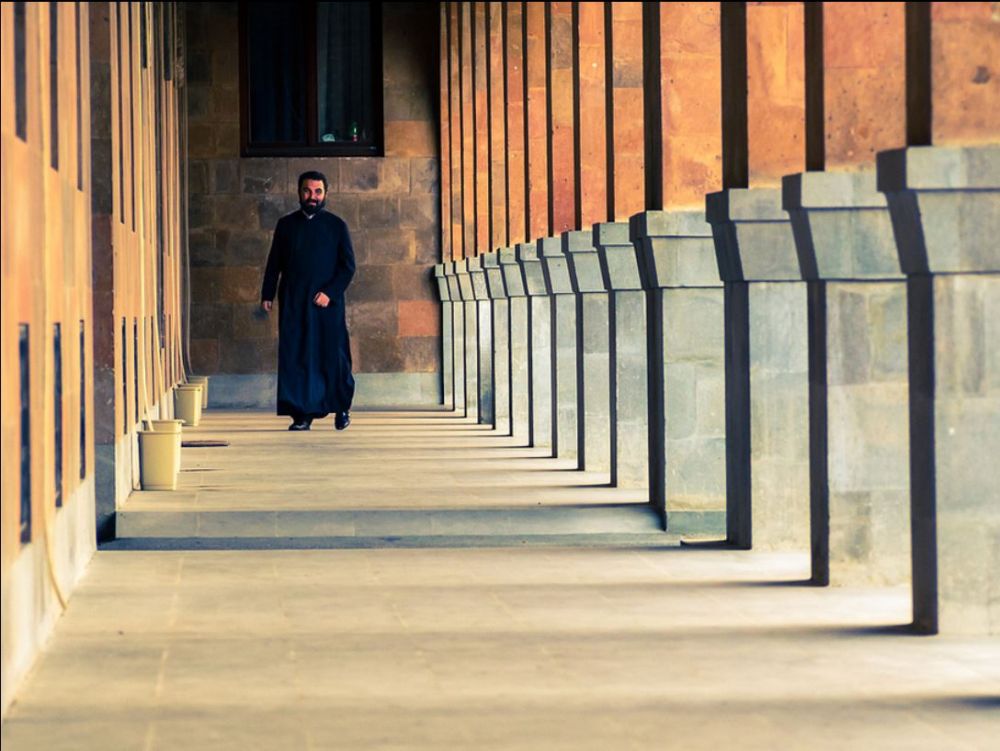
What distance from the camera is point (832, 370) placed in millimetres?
8945

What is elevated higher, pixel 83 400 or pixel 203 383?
pixel 83 400

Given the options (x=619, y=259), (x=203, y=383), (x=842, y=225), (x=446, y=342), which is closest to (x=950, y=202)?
(x=842, y=225)

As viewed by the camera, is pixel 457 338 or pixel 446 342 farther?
pixel 446 342

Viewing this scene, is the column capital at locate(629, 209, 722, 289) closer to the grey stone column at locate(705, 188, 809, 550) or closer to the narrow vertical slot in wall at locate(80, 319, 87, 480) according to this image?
the grey stone column at locate(705, 188, 809, 550)

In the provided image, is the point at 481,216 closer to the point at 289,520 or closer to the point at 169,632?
the point at 289,520

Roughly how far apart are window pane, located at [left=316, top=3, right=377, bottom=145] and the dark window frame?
94 millimetres

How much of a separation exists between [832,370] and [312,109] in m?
18.3

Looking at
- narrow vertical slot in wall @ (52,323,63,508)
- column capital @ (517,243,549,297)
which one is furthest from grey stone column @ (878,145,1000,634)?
column capital @ (517,243,549,297)

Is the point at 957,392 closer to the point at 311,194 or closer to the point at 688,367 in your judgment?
the point at 688,367

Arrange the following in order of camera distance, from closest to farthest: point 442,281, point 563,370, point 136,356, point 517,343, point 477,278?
point 136,356
point 563,370
point 517,343
point 477,278
point 442,281

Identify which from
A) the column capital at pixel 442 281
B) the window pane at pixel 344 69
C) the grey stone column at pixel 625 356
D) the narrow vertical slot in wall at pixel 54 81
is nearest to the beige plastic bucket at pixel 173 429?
the grey stone column at pixel 625 356

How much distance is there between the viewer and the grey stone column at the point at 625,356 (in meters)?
13.0

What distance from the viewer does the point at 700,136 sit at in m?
11.9

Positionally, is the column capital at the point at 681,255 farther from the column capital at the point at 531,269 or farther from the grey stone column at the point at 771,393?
the column capital at the point at 531,269
